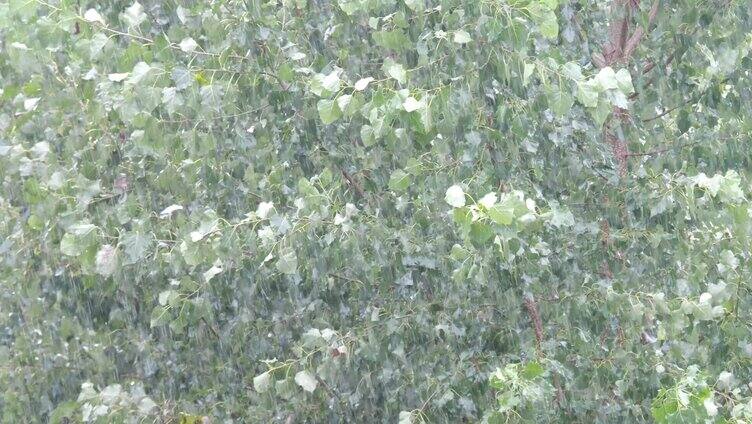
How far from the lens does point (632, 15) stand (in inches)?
168

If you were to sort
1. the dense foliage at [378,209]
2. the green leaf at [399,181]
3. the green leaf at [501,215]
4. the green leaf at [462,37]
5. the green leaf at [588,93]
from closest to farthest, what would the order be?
1. the green leaf at [501,215]
2. the green leaf at [588,93]
3. the green leaf at [462,37]
4. the dense foliage at [378,209]
5. the green leaf at [399,181]

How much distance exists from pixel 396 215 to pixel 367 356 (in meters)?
0.48

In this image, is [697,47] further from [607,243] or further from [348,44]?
[348,44]

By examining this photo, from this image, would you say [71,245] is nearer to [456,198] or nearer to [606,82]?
[456,198]

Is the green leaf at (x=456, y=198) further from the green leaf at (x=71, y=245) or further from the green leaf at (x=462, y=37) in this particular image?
the green leaf at (x=71, y=245)

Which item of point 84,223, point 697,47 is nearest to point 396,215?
point 84,223

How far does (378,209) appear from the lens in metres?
3.41

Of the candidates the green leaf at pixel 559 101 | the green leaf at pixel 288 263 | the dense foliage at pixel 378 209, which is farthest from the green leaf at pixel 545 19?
the green leaf at pixel 288 263

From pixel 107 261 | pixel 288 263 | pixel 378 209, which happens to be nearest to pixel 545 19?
pixel 288 263

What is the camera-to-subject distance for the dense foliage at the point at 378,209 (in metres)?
2.81

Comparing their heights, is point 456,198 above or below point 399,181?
above

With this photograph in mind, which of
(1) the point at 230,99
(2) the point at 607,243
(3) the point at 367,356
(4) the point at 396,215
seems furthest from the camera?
(2) the point at 607,243

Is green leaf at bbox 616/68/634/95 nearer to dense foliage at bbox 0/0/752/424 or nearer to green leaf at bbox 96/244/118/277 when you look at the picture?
dense foliage at bbox 0/0/752/424

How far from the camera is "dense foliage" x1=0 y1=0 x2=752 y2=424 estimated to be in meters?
2.81
